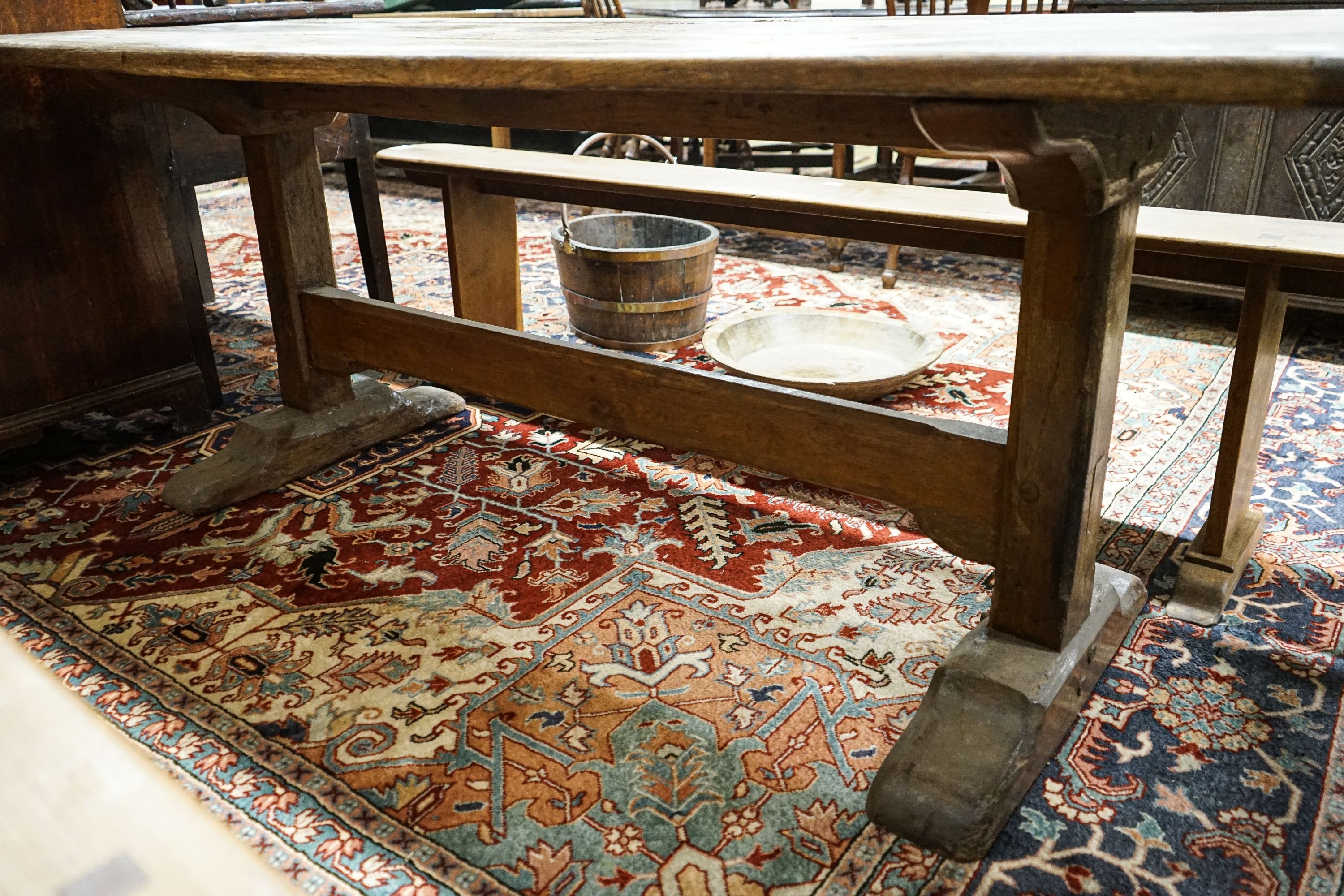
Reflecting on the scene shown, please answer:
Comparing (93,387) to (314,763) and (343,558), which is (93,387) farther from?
(314,763)

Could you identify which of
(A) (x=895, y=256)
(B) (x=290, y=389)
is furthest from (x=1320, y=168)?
(B) (x=290, y=389)

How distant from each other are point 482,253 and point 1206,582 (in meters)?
2.28

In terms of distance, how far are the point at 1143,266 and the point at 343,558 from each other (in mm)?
1780

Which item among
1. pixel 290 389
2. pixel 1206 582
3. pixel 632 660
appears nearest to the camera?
pixel 632 660

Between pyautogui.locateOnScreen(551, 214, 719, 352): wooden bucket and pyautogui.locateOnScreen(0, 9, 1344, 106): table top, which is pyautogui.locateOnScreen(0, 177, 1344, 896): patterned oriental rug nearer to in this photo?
pyautogui.locateOnScreen(551, 214, 719, 352): wooden bucket

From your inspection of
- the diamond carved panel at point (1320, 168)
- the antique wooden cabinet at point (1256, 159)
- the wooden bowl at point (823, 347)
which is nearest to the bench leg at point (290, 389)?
the wooden bowl at point (823, 347)

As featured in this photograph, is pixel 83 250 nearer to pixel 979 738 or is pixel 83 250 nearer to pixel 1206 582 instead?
pixel 979 738

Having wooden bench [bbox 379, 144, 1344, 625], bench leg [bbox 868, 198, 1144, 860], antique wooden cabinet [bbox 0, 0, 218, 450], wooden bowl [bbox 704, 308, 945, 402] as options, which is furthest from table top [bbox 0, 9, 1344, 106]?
wooden bowl [bbox 704, 308, 945, 402]

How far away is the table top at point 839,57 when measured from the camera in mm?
821

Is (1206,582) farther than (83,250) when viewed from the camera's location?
No

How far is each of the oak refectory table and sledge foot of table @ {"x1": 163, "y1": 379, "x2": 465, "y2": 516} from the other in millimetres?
41

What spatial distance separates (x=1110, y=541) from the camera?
6.91ft

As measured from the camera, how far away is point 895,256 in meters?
3.95

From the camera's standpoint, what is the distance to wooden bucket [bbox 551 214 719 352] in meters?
3.10
